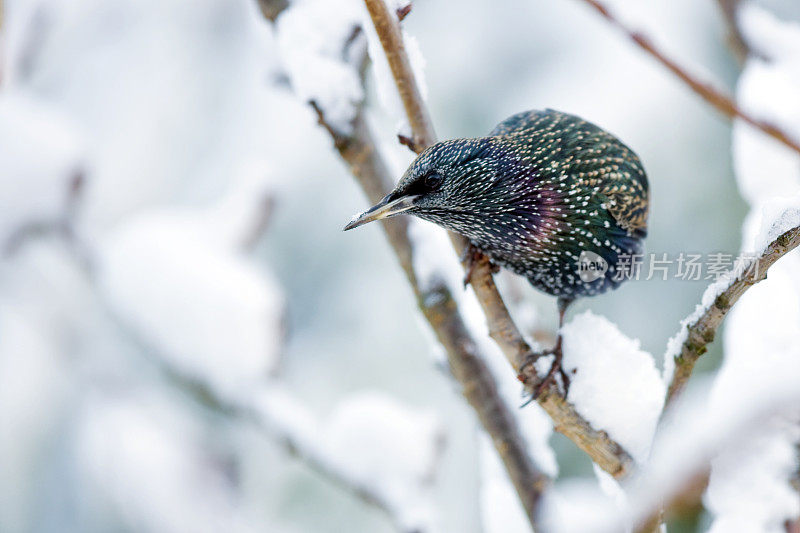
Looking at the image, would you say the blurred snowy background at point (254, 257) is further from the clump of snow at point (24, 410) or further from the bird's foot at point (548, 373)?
the bird's foot at point (548, 373)

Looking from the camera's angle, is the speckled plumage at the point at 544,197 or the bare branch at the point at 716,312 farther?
the speckled plumage at the point at 544,197

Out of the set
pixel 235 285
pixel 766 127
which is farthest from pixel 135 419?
pixel 766 127

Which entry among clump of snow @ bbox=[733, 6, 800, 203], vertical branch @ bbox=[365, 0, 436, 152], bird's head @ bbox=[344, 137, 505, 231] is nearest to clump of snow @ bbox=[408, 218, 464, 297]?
bird's head @ bbox=[344, 137, 505, 231]

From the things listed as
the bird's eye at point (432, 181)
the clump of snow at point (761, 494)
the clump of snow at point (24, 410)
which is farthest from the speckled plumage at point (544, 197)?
the clump of snow at point (24, 410)

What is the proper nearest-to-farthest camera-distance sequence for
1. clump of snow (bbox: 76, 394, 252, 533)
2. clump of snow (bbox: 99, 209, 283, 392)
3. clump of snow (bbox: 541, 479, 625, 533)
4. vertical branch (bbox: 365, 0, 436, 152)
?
clump of snow (bbox: 541, 479, 625, 533)
vertical branch (bbox: 365, 0, 436, 152)
clump of snow (bbox: 76, 394, 252, 533)
clump of snow (bbox: 99, 209, 283, 392)

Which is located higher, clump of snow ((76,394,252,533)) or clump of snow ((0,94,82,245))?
clump of snow ((0,94,82,245))

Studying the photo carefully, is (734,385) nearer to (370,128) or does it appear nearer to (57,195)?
(370,128)

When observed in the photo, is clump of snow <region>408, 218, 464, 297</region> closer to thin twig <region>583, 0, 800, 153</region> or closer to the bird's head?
the bird's head
